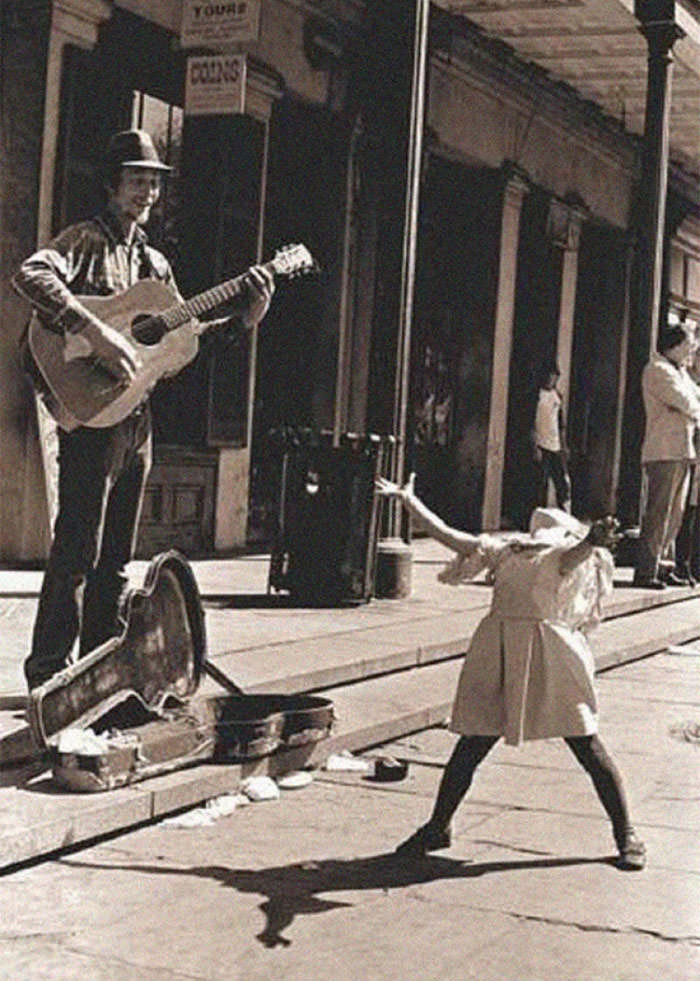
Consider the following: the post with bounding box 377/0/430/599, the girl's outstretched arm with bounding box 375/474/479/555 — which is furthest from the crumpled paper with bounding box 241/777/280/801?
→ the post with bounding box 377/0/430/599

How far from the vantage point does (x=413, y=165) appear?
37.0 feet

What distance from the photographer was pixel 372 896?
Answer: 15.9ft

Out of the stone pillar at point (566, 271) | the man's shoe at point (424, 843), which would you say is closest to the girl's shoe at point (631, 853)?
the man's shoe at point (424, 843)

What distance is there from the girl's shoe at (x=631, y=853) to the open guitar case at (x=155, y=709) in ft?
4.89

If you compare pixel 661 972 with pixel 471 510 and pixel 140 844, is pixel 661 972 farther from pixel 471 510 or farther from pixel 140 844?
pixel 471 510

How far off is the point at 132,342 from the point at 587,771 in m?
2.27

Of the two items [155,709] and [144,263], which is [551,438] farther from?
[155,709]

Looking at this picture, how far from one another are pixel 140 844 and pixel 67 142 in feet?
23.1

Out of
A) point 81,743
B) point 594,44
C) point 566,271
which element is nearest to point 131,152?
point 81,743

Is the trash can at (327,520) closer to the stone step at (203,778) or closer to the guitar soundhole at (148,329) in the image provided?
the stone step at (203,778)

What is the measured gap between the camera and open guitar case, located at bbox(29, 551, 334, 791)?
18.5ft

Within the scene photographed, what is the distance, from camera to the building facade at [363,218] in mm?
11289

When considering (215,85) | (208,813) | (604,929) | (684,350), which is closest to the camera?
(604,929)

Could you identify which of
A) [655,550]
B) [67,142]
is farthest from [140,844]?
[655,550]
